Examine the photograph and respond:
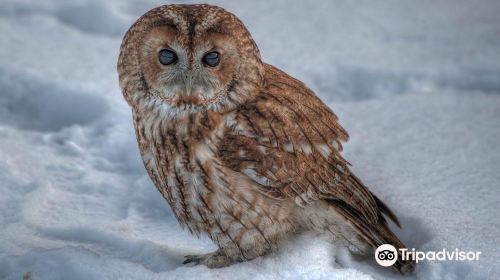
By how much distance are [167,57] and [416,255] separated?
1235 mm

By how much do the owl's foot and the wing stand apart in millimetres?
416

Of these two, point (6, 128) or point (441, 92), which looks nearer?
point (6, 128)

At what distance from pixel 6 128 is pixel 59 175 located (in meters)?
0.50

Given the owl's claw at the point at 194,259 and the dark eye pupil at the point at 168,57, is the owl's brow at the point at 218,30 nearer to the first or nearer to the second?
the dark eye pupil at the point at 168,57

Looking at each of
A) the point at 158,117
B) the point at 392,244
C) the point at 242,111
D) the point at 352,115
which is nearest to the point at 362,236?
the point at 392,244

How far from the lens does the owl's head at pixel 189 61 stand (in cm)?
242

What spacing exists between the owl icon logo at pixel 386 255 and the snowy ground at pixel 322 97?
52mm

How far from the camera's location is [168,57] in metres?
2.47

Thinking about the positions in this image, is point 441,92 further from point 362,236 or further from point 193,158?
point 193,158

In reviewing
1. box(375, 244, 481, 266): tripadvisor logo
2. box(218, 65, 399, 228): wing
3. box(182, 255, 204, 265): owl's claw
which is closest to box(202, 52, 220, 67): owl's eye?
box(218, 65, 399, 228): wing

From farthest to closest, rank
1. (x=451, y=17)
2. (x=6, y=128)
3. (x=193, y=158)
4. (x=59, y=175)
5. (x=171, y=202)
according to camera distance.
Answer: (x=451, y=17), (x=6, y=128), (x=59, y=175), (x=171, y=202), (x=193, y=158)

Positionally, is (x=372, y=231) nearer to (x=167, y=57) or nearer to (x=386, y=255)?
(x=386, y=255)

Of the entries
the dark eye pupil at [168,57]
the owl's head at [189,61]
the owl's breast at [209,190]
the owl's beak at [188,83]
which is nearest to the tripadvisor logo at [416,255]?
the owl's breast at [209,190]

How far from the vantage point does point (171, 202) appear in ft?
8.84
